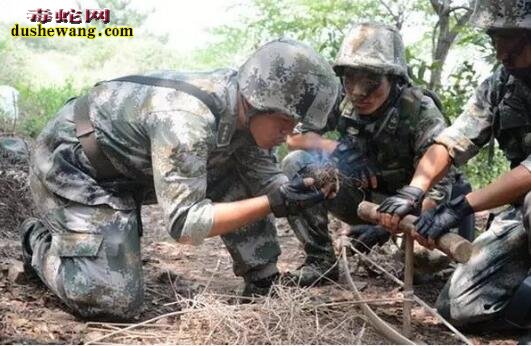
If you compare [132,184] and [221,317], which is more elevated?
[132,184]

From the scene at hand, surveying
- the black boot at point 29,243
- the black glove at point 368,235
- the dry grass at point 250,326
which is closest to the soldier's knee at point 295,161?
the black glove at point 368,235

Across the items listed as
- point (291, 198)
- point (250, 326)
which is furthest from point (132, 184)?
point (250, 326)

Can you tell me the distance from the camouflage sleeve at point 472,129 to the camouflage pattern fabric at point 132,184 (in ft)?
3.61

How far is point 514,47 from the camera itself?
3.83 metres

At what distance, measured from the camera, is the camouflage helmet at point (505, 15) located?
3.77 meters

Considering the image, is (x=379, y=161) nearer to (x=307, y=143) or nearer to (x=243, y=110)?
(x=307, y=143)

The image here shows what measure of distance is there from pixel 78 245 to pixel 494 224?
2.56m

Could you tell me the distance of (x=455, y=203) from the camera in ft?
12.0


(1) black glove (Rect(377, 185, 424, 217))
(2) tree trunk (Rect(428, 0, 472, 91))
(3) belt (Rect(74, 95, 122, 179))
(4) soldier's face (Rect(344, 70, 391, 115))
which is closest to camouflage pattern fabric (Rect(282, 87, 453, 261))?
(4) soldier's face (Rect(344, 70, 391, 115))

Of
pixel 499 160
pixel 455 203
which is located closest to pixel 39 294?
pixel 455 203

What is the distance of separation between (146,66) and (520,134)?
2161cm

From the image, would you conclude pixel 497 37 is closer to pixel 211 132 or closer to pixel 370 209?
pixel 370 209

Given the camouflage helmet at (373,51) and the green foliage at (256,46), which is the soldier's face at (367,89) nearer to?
the camouflage helmet at (373,51)

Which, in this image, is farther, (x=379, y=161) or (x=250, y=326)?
Result: (x=379, y=161)
